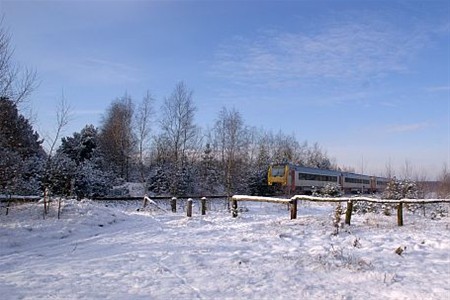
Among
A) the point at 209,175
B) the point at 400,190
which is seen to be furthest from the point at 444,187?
the point at 209,175

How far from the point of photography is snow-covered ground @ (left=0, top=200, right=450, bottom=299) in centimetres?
634

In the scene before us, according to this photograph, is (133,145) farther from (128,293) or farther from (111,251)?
(128,293)

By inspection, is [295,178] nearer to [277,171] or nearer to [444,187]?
[277,171]

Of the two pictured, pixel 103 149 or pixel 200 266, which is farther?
pixel 103 149

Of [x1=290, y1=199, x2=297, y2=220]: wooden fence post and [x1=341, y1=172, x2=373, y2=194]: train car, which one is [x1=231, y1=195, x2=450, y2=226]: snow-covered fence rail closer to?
[x1=290, y1=199, x2=297, y2=220]: wooden fence post

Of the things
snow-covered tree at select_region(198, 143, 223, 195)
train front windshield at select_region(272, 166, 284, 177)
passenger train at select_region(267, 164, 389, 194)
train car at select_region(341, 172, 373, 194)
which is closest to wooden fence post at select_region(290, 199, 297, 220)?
passenger train at select_region(267, 164, 389, 194)

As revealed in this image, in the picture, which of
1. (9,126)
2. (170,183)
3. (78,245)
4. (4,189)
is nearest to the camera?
(78,245)

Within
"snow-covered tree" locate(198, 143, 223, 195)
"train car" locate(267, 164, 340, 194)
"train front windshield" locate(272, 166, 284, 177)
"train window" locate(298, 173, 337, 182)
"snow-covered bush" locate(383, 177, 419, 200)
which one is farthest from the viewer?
"snow-covered tree" locate(198, 143, 223, 195)

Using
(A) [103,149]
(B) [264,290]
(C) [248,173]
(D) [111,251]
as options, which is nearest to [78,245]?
(D) [111,251]

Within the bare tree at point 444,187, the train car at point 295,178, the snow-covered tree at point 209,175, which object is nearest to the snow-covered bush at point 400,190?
the bare tree at point 444,187

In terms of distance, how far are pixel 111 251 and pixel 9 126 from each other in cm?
1180

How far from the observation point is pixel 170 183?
37.4 meters

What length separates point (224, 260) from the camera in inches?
324

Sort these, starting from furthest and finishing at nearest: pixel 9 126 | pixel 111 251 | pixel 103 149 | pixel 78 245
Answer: pixel 103 149 → pixel 9 126 → pixel 78 245 → pixel 111 251
